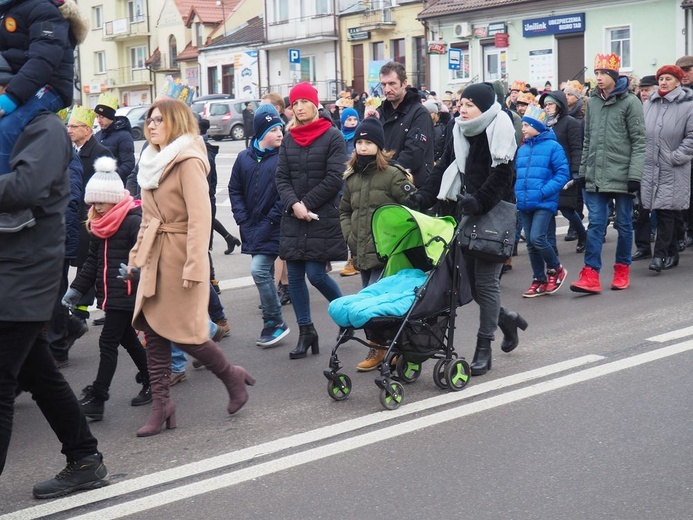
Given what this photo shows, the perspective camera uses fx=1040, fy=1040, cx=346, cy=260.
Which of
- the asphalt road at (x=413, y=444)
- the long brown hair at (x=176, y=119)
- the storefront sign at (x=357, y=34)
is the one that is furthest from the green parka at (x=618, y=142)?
the storefront sign at (x=357, y=34)

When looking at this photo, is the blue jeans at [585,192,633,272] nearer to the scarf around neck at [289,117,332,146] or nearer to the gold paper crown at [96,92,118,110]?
the scarf around neck at [289,117,332,146]

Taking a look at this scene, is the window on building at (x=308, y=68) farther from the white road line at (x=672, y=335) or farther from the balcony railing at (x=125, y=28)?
the white road line at (x=672, y=335)

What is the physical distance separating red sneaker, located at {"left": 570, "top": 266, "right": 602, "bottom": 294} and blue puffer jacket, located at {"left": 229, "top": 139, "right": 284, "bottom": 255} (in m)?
3.12

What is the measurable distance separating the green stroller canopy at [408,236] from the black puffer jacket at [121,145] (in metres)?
3.89

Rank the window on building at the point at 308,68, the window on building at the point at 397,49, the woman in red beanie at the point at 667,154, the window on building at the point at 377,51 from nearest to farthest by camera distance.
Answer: the woman in red beanie at the point at 667,154 → the window on building at the point at 397,49 → the window on building at the point at 377,51 → the window on building at the point at 308,68

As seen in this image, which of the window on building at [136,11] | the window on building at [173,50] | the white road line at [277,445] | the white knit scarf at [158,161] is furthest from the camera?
the window on building at [136,11]

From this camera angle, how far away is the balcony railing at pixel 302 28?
55875mm

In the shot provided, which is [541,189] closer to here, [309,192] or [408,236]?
[309,192]

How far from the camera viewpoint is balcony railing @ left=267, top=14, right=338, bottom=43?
183 ft

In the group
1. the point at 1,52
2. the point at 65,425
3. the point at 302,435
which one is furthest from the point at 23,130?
the point at 302,435

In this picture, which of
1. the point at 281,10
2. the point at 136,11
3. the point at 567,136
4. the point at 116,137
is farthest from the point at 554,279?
the point at 136,11

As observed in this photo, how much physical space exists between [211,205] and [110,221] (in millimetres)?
1750

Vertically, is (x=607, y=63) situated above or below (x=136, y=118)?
below

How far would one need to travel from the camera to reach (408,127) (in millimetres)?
7941
